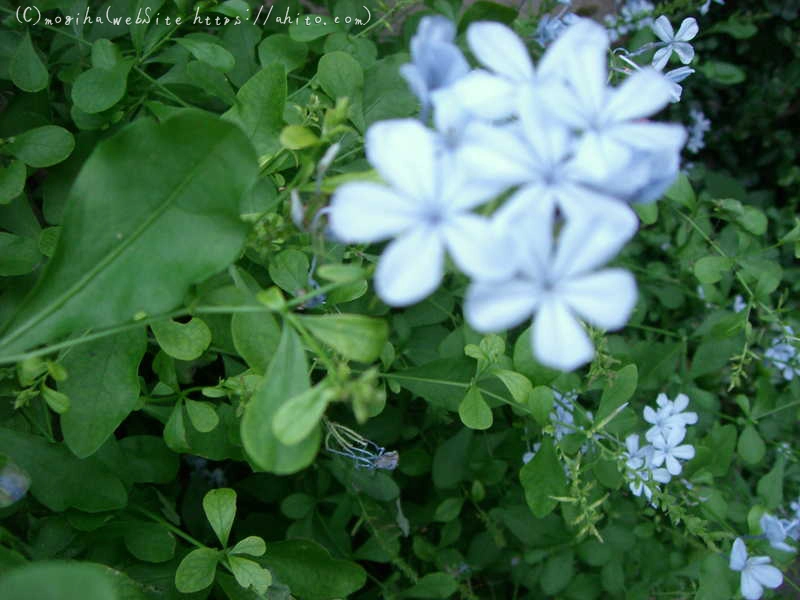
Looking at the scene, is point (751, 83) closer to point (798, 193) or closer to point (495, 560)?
point (798, 193)

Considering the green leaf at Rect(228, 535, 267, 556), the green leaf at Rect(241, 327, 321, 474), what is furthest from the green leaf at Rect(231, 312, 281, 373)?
the green leaf at Rect(228, 535, 267, 556)

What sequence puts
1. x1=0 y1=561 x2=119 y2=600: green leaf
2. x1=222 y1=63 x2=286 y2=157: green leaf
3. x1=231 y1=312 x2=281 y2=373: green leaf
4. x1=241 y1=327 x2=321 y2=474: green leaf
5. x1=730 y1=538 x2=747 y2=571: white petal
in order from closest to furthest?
x1=0 y1=561 x2=119 y2=600: green leaf → x1=241 y1=327 x2=321 y2=474: green leaf → x1=231 y1=312 x2=281 y2=373: green leaf → x1=222 y1=63 x2=286 y2=157: green leaf → x1=730 y1=538 x2=747 y2=571: white petal

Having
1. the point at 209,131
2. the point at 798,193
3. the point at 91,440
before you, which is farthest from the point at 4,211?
the point at 798,193

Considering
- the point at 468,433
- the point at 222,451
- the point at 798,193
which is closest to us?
the point at 222,451

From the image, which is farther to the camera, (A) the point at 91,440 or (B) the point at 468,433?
(B) the point at 468,433

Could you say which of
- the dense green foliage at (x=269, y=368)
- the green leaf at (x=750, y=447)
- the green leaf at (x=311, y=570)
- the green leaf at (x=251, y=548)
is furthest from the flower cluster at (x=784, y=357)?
the green leaf at (x=251, y=548)

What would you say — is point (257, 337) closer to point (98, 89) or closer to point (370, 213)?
point (370, 213)

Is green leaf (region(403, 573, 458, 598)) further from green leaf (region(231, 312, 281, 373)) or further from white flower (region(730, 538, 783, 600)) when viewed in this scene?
green leaf (region(231, 312, 281, 373))
